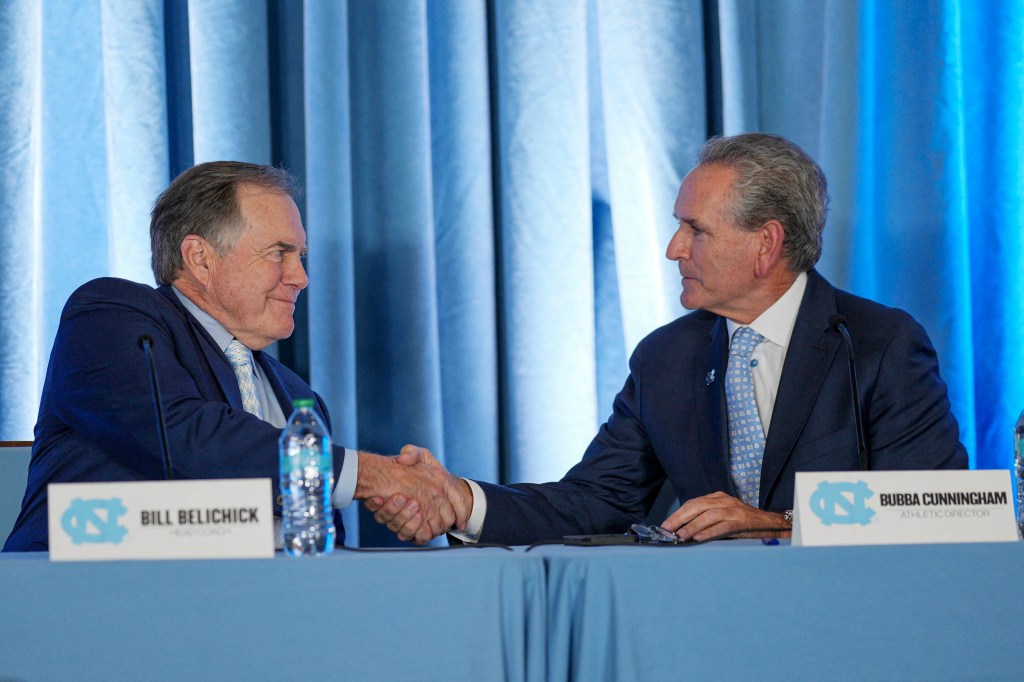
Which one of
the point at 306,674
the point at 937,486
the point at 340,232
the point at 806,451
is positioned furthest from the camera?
the point at 340,232

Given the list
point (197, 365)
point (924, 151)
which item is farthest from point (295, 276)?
point (924, 151)

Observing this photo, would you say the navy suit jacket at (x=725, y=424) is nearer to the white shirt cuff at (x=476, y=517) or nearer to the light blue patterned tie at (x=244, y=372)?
the white shirt cuff at (x=476, y=517)

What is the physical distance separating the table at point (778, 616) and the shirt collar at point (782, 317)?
1.35 metres

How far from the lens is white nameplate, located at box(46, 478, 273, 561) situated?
56.5 inches

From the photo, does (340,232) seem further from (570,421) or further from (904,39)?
(904,39)

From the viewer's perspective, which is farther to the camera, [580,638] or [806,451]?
[806,451]

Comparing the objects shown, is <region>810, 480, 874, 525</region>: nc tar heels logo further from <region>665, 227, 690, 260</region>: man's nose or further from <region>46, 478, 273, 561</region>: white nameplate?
<region>665, 227, 690, 260</region>: man's nose

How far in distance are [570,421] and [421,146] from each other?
2.98 ft

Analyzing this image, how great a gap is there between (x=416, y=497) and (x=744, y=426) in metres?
0.83

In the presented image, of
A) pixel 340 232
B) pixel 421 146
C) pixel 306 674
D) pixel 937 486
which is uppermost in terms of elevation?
pixel 421 146

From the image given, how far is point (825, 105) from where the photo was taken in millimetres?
3219

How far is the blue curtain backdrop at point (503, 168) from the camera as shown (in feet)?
10.3

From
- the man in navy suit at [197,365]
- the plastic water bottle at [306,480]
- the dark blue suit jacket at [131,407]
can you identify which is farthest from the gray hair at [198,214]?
the plastic water bottle at [306,480]

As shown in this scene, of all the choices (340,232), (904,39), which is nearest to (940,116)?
(904,39)
